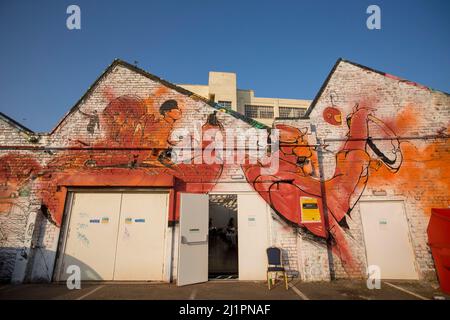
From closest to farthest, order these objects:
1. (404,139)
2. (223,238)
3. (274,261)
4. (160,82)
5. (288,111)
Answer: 1. (274,261)
2. (404,139)
3. (160,82)
4. (223,238)
5. (288,111)

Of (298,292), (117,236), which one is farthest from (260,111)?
(298,292)

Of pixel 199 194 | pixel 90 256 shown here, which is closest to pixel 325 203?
pixel 199 194

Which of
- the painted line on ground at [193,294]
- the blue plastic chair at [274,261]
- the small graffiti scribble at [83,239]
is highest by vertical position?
the small graffiti scribble at [83,239]

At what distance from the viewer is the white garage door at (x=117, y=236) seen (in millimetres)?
6645

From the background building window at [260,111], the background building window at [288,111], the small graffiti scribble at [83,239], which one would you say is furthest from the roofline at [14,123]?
the background building window at [288,111]

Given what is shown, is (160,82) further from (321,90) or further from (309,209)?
(309,209)

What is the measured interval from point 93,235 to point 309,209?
640 centimetres

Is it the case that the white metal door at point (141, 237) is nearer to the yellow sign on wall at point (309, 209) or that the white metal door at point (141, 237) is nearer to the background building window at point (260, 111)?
the yellow sign on wall at point (309, 209)

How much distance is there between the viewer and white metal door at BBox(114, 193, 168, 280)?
6641 millimetres

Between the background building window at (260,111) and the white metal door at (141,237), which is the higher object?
the background building window at (260,111)

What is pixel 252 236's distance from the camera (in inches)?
273

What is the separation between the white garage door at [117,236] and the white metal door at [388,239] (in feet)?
20.2

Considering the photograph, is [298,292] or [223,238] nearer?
[298,292]

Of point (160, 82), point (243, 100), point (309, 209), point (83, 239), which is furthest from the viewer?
point (243, 100)
